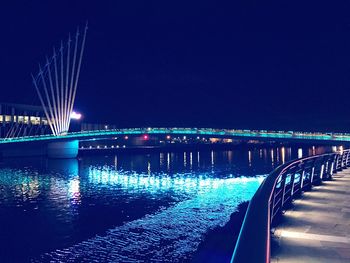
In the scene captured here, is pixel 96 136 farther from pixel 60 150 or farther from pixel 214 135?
pixel 214 135

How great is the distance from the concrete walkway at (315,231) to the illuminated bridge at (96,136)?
72.0 m

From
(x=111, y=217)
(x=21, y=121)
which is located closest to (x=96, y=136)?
(x=21, y=121)

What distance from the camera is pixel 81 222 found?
73.8ft

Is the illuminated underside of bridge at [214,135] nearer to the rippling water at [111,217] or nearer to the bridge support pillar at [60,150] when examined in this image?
the bridge support pillar at [60,150]

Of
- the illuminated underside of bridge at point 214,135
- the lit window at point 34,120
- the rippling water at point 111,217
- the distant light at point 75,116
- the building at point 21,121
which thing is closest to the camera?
the rippling water at point 111,217

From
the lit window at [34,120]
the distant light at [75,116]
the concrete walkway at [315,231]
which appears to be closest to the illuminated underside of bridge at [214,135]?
the lit window at [34,120]

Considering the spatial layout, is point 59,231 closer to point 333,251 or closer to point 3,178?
point 333,251

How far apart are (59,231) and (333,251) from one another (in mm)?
17442

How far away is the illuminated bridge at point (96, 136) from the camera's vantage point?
3097 inches

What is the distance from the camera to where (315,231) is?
21.7 feet

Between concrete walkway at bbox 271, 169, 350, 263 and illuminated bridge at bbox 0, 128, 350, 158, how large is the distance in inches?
2835

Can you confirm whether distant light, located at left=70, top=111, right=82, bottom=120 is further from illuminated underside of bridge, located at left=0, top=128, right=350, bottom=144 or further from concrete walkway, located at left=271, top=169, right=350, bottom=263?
concrete walkway, located at left=271, top=169, right=350, bottom=263

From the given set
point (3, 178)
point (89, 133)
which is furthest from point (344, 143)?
point (3, 178)

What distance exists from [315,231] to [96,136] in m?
86.4
